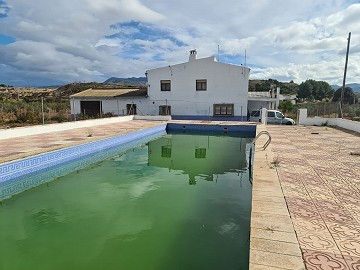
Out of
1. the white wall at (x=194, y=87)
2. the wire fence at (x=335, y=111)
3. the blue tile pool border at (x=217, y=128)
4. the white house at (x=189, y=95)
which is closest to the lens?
the wire fence at (x=335, y=111)

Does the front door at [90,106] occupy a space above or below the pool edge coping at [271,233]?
above

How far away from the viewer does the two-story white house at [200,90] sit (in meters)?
25.0

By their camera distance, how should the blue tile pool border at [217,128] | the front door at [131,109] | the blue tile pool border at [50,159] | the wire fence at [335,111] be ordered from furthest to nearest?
the front door at [131,109] < the blue tile pool border at [217,128] < the wire fence at [335,111] < the blue tile pool border at [50,159]

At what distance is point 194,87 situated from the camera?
26.1 metres

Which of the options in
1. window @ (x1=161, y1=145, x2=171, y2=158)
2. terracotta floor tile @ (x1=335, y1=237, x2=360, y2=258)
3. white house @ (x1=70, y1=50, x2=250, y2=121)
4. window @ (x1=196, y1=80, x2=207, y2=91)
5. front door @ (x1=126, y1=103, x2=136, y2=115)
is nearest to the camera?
terracotta floor tile @ (x1=335, y1=237, x2=360, y2=258)

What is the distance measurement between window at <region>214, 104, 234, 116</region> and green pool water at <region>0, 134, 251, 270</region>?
1611 centimetres

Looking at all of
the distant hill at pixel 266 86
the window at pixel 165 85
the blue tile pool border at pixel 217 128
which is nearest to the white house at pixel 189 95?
the window at pixel 165 85

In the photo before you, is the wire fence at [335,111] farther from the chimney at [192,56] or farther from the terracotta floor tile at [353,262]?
the terracotta floor tile at [353,262]

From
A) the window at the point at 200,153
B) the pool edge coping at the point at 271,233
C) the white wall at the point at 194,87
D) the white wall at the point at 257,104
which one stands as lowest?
the window at the point at 200,153

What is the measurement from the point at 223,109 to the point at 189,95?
151 inches

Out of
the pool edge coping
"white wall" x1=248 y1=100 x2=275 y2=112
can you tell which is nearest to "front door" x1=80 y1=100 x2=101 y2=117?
"white wall" x1=248 y1=100 x2=275 y2=112

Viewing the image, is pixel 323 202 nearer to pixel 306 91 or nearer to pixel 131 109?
pixel 131 109

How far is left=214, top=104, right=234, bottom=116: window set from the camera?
83.9 feet

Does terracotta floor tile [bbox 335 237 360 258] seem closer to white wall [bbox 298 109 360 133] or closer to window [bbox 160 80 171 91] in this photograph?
white wall [bbox 298 109 360 133]
